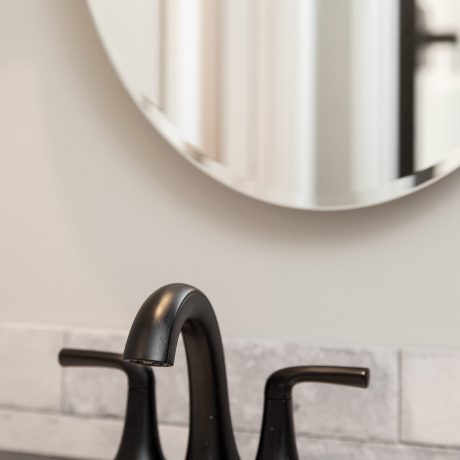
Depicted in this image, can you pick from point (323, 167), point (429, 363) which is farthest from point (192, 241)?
point (429, 363)

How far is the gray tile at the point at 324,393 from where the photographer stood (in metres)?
0.83

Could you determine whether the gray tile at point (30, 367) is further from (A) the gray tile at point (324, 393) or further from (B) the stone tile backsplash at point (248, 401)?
(A) the gray tile at point (324, 393)

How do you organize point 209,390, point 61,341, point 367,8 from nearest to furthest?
point 209,390
point 367,8
point 61,341

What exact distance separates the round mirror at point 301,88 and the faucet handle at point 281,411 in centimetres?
19

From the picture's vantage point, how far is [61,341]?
3.10 feet

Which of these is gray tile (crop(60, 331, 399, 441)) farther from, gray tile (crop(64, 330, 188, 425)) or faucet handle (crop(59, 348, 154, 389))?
faucet handle (crop(59, 348, 154, 389))

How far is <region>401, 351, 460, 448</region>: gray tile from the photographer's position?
0.81 meters

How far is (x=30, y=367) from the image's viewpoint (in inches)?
37.8

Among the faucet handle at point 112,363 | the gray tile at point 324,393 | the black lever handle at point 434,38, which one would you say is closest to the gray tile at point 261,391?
the gray tile at point 324,393

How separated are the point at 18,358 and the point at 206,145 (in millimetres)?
332

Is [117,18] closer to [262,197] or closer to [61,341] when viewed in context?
[262,197]

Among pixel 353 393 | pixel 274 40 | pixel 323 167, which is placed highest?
pixel 274 40

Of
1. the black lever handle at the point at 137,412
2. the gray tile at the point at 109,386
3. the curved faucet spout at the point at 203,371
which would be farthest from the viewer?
the gray tile at the point at 109,386

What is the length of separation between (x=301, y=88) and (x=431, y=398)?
0.33 m
